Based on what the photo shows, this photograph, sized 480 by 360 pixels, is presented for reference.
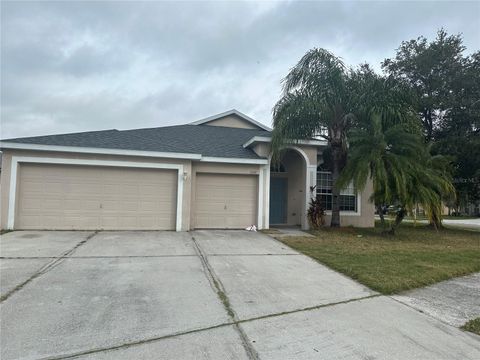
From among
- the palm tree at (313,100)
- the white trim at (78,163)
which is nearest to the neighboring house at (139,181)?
the white trim at (78,163)

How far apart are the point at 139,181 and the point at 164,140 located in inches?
98.0

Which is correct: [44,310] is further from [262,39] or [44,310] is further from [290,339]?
[262,39]

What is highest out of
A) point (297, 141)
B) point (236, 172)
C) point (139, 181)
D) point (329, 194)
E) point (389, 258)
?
point (297, 141)

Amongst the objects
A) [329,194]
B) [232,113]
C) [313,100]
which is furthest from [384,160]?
[232,113]

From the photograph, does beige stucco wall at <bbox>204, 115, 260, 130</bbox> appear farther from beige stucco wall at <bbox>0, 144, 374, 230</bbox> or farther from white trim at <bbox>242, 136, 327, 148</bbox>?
beige stucco wall at <bbox>0, 144, 374, 230</bbox>

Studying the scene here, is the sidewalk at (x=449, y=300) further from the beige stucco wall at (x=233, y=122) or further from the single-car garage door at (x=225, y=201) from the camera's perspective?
the beige stucco wall at (x=233, y=122)

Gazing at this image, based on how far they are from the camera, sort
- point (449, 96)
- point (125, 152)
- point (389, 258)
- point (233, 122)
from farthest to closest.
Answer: point (233, 122)
point (449, 96)
point (125, 152)
point (389, 258)

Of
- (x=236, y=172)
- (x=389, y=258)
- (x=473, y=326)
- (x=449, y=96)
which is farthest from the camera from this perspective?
(x=449, y=96)

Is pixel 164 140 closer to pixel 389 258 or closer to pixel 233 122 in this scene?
pixel 233 122

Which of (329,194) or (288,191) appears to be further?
(288,191)

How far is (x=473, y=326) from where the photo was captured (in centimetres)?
405

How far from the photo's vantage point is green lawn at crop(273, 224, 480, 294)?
19.7 feet

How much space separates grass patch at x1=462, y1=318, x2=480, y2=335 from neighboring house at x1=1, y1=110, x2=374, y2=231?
8953 millimetres

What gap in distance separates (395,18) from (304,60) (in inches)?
132
